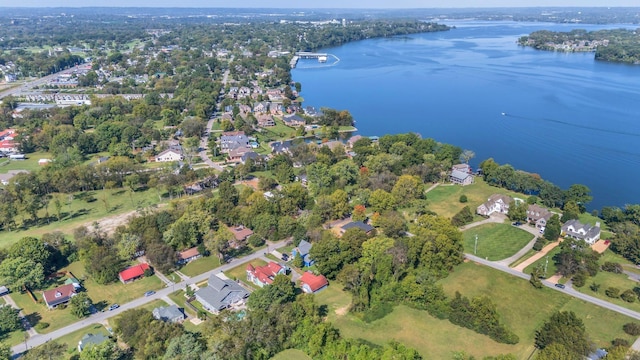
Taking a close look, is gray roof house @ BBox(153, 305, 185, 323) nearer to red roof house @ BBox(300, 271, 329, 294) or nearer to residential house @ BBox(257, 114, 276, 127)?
red roof house @ BBox(300, 271, 329, 294)

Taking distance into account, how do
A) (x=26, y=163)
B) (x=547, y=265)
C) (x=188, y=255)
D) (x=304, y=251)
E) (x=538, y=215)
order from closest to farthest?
(x=547, y=265) → (x=304, y=251) → (x=188, y=255) → (x=538, y=215) → (x=26, y=163)

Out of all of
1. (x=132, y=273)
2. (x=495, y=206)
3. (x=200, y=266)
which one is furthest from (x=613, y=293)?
(x=132, y=273)

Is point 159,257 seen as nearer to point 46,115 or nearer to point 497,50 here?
point 46,115

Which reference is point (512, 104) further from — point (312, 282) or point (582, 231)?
point (312, 282)

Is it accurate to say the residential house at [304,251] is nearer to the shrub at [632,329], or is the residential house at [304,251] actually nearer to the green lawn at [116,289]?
the green lawn at [116,289]

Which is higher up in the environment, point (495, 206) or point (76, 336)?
point (495, 206)

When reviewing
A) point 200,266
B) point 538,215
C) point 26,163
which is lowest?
point 200,266
